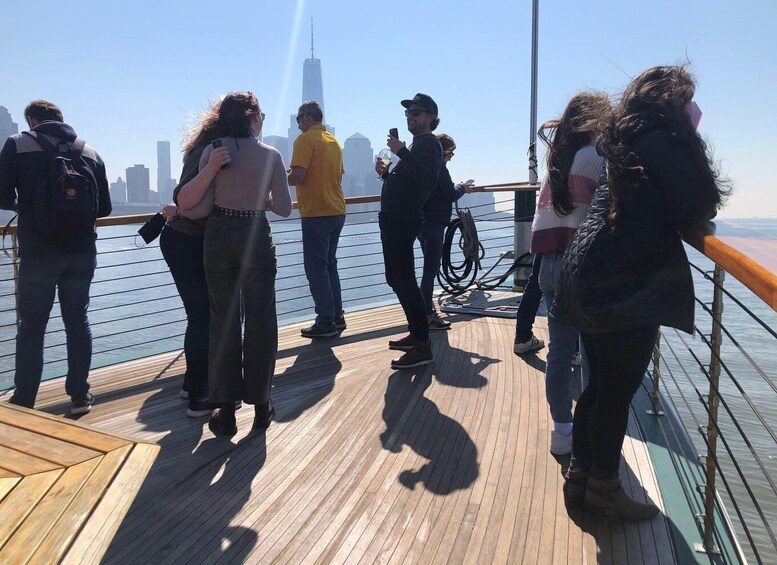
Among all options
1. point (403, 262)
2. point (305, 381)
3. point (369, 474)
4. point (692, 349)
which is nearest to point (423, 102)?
point (403, 262)

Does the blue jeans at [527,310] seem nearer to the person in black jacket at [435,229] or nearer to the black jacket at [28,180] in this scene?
the person in black jacket at [435,229]

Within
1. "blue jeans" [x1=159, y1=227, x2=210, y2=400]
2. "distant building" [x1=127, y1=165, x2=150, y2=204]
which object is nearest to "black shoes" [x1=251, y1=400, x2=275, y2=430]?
"blue jeans" [x1=159, y1=227, x2=210, y2=400]

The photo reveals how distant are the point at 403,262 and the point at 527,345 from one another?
2.83 feet

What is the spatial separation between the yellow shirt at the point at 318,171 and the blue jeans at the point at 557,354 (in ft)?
7.00

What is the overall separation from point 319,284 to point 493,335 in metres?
1.17

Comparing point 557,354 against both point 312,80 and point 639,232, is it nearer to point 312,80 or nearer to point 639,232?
point 639,232

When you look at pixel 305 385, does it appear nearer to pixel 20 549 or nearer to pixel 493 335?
pixel 493 335

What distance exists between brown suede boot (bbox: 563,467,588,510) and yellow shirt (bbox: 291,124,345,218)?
268 cm

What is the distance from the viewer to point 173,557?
1.83m

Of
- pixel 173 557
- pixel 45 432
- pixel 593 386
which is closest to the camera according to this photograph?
pixel 45 432

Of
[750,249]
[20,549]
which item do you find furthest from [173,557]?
[750,249]

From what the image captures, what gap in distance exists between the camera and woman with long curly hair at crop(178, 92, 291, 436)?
2.60 meters

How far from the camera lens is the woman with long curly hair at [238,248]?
2.60m

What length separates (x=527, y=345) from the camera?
3721 mm
